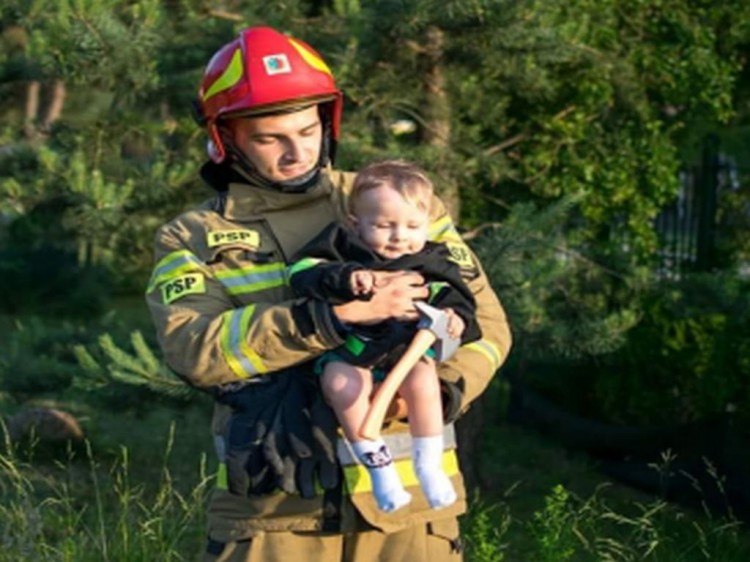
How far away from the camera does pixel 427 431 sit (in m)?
3.21

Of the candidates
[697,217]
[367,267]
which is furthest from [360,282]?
[697,217]

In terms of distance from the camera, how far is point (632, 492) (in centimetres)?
866

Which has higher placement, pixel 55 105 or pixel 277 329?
pixel 277 329

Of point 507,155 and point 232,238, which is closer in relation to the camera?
point 232,238

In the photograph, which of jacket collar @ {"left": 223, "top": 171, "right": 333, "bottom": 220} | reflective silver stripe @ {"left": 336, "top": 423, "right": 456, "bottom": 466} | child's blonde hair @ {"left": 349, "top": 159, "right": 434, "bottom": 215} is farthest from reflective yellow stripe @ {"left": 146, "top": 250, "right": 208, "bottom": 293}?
reflective silver stripe @ {"left": 336, "top": 423, "right": 456, "bottom": 466}

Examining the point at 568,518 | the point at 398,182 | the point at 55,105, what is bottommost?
the point at 568,518

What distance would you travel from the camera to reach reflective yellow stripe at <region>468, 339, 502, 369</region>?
3434mm

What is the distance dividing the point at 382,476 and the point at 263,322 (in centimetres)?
42

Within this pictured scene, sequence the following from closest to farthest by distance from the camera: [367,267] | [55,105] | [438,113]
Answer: [367,267], [438,113], [55,105]

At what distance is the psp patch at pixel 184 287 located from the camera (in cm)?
330

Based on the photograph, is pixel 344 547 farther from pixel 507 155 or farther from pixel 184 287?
pixel 507 155

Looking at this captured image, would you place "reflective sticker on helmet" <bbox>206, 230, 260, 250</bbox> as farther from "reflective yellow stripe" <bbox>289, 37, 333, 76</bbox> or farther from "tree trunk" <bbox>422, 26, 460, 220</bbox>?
"tree trunk" <bbox>422, 26, 460, 220</bbox>

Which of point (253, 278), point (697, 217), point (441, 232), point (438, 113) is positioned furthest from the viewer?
point (697, 217)

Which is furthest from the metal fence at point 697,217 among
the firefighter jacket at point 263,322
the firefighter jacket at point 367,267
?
the firefighter jacket at point 367,267
